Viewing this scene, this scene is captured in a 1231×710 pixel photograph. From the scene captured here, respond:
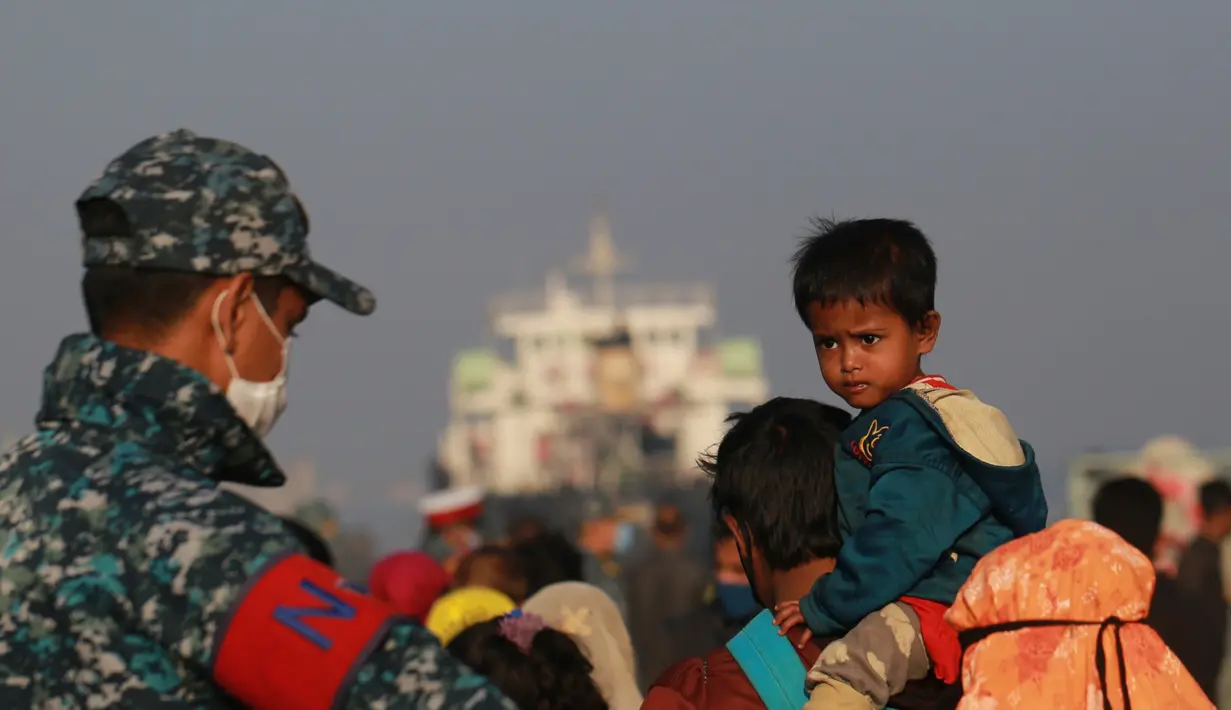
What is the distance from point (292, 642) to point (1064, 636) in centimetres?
141

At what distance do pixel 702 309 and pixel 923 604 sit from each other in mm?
115364

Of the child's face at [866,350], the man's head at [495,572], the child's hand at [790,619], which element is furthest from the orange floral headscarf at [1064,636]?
the man's head at [495,572]

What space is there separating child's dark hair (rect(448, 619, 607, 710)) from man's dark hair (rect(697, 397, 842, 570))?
34.6 inches

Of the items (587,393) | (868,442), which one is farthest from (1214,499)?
(587,393)

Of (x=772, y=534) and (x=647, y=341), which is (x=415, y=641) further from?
(x=647, y=341)

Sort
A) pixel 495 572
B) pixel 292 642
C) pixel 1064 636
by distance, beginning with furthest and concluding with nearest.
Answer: pixel 495 572, pixel 1064 636, pixel 292 642

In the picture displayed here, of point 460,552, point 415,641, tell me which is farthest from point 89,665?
point 460,552

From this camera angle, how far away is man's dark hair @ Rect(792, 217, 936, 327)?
11.7 ft

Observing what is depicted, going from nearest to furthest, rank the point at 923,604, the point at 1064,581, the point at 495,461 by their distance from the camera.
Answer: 1. the point at 1064,581
2. the point at 923,604
3. the point at 495,461

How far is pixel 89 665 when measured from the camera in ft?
7.71

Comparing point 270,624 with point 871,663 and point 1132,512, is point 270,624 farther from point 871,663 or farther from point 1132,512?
point 1132,512

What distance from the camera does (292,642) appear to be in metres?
2.23

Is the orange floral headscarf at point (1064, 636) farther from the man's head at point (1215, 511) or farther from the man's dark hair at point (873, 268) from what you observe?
the man's head at point (1215, 511)

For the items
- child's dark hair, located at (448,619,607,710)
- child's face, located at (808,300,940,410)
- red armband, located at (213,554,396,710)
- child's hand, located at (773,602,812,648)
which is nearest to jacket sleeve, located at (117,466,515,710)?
red armband, located at (213,554,396,710)
